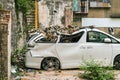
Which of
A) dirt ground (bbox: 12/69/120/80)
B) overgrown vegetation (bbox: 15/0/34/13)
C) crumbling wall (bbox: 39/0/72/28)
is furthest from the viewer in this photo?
crumbling wall (bbox: 39/0/72/28)

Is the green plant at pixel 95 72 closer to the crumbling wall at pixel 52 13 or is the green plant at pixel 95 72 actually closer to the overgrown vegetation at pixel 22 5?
the overgrown vegetation at pixel 22 5

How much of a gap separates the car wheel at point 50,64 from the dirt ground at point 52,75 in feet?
0.96

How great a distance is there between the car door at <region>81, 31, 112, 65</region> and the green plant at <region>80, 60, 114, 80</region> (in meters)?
1.64

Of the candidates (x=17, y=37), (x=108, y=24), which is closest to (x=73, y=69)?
(x=17, y=37)

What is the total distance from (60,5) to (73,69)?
13402mm

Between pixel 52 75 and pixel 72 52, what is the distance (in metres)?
1.58

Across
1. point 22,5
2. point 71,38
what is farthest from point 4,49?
point 22,5

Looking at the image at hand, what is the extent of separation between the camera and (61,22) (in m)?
29.7

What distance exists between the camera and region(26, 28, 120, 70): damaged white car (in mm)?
16297

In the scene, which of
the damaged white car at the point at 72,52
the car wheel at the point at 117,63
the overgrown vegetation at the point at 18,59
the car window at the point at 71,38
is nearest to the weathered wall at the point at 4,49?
the damaged white car at the point at 72,52

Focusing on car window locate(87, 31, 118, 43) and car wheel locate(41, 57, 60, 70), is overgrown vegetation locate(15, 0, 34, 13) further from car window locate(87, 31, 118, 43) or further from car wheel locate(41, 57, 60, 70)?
car window locate(87, 31, 118, 43)

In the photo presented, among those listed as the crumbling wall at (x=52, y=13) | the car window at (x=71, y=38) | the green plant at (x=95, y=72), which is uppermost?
the crumbling wall at (x=52, y=13)

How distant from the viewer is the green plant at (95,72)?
46.2 feet

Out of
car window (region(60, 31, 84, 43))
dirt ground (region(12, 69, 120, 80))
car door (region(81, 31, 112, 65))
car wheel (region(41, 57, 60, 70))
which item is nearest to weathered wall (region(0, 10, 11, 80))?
dirt ground (region(12, 69, 120, 80))
